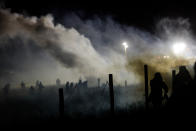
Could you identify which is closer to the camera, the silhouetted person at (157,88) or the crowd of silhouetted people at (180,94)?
the crowd of silhouetted people at (180,94)

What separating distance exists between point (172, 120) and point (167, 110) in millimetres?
915

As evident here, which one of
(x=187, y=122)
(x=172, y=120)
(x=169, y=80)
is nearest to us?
(x=187, y=122)

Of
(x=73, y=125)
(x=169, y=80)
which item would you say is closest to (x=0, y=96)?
(x=169, y=80)

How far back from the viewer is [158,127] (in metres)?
7.45

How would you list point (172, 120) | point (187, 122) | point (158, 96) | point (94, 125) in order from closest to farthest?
1. point (187, 122)
2. point (172, 120)
3. point (94, 125)
4. point (158, 96)

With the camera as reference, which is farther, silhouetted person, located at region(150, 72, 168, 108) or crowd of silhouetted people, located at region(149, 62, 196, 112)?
silhouetted person, located at region(150, 72, 168, 108)

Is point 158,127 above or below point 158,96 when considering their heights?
below

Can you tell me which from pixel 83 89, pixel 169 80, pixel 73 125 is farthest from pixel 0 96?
pixel 73 125

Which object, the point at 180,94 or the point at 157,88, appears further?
the point at 157,88

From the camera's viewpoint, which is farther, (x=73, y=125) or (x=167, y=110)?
(x=73, y=125)

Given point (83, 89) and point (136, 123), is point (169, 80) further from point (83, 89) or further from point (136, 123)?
point (83, 89)

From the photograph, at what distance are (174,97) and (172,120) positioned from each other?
5.62 feet

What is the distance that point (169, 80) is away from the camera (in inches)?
1425

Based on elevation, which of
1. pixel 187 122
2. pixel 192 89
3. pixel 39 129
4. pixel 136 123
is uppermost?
pixel 192 89
